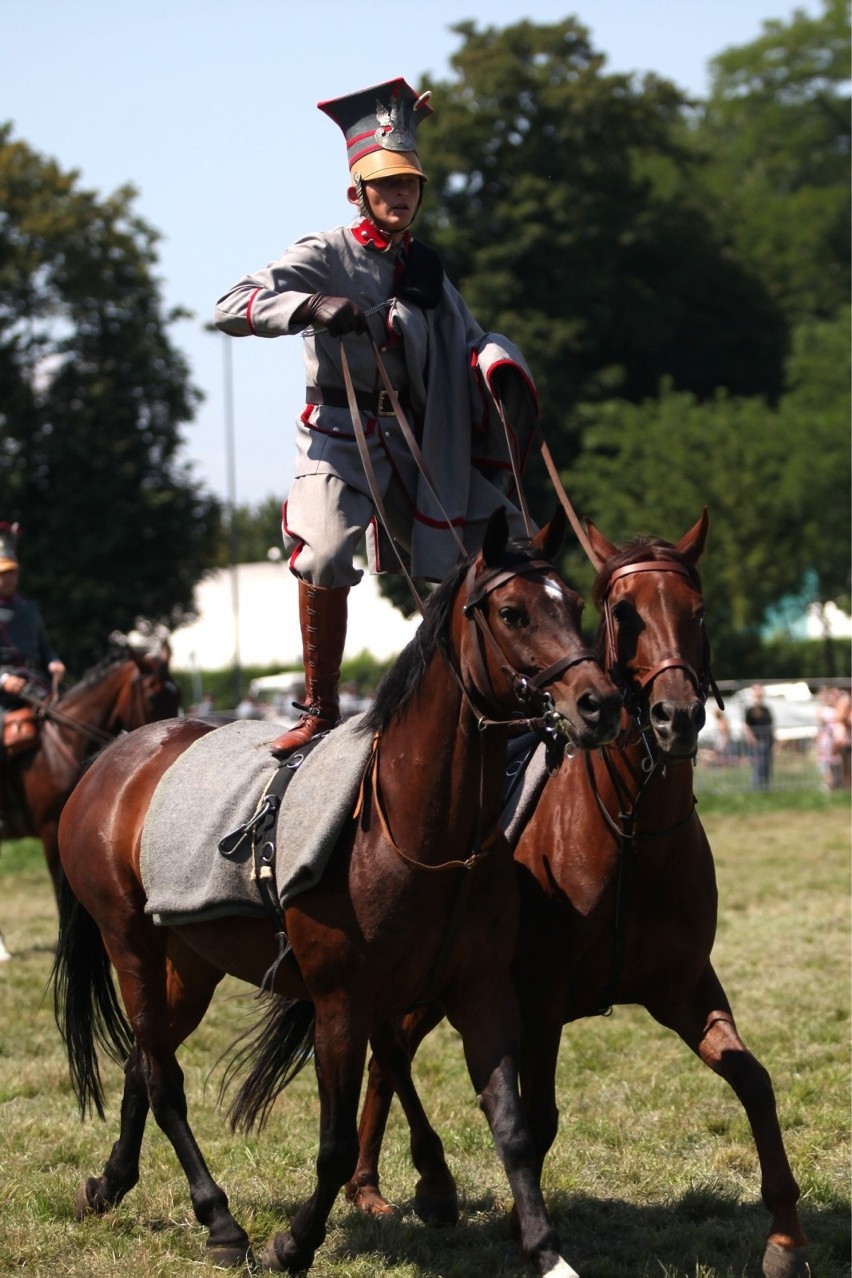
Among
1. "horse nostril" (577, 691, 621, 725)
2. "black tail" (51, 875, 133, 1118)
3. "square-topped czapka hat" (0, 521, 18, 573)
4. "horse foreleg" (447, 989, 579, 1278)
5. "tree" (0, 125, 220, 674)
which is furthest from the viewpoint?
"tree" (0, 125, 220, 674)

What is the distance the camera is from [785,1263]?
16.0ft

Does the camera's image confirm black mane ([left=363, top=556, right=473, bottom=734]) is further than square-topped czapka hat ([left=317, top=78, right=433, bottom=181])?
No

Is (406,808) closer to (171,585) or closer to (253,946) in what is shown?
(253,946)

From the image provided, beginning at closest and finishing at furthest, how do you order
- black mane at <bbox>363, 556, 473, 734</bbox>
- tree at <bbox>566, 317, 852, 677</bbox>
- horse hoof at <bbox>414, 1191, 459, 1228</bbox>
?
black mane at <bbox>363, 556, 473, 734</bbox> < horse hoof at <bbox>414, 1191, 459, 1228</bbox> < tree at <bbox>566, 317, 852, 677</bbox>

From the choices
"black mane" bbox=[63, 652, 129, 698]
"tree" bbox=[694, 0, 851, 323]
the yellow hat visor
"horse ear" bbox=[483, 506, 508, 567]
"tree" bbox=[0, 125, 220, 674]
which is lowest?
"black mane" bbox=[63, 652, 129, 698]

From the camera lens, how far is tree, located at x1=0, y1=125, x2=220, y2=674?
38250 millimetres

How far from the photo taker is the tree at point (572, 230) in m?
39.3

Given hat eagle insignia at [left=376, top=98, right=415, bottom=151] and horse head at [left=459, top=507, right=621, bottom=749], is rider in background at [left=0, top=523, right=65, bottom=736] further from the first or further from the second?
horse head at [left=459, top=507, right=621, bottom=749]

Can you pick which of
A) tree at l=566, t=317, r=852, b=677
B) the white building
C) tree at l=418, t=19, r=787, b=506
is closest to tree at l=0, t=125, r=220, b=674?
tree at l=418, t=19, r=787, b=506

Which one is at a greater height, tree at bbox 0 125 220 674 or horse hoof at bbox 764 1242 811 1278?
tree at bbox 0 125 220 674

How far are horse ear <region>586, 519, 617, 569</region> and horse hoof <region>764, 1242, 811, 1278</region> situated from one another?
219 centimetres

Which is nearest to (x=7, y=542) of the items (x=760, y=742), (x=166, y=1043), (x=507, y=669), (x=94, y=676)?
(x=94, y=676)

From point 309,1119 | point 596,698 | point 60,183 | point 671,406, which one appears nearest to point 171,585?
point 60,183

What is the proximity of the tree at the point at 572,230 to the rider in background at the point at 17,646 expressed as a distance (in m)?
26.7
